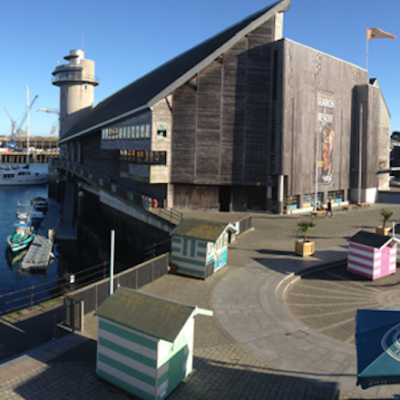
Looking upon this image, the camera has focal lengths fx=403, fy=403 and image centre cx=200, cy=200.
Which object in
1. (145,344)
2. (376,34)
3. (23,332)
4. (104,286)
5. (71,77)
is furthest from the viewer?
(71,77)

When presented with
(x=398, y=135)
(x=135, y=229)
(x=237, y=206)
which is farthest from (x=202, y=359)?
(x=398, y=135)

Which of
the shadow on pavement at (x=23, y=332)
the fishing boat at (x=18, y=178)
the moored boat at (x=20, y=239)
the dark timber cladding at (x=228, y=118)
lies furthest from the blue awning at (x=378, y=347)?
the fishing boat at (x=18, y=178)

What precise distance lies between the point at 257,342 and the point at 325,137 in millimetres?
37105

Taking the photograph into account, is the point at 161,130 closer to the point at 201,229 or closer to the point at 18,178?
the point at 201,229

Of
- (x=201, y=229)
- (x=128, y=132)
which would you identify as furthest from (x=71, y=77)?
(x=201, y=229)

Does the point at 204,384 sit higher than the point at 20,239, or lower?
higher

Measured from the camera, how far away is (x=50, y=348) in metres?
12.9

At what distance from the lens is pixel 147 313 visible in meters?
10.9

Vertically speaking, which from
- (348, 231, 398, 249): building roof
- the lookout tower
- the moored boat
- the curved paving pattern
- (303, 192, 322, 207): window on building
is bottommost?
the moored boat

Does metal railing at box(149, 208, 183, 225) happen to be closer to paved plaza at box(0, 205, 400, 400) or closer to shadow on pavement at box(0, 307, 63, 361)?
paved plaza at box(0, 205, 400, 400)

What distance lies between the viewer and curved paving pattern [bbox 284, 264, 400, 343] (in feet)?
52.1

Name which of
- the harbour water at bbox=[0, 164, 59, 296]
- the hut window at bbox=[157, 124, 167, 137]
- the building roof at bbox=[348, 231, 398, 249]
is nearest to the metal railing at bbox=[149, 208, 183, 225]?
the hut window at bbox=[157, 124, 167, 137]

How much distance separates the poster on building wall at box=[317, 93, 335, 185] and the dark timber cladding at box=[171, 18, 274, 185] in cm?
826

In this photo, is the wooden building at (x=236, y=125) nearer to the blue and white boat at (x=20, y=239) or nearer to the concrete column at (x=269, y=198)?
the concrete column at (x=269, y=198)
